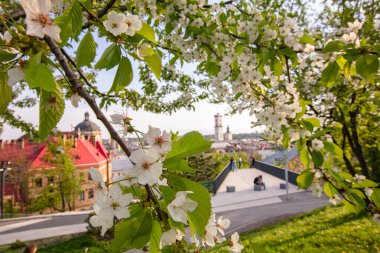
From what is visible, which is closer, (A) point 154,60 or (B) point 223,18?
(A) point 154,60

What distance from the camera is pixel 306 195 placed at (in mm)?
14250

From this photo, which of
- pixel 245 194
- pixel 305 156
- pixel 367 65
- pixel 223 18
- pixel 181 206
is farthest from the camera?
pixel 245 194

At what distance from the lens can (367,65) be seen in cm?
136

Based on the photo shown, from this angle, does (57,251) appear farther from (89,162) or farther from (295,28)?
(89,162)

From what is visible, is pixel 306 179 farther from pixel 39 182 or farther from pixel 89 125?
pixel 39 182

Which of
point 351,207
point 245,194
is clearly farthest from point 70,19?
point 245,194

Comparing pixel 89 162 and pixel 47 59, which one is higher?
pixel 47 59

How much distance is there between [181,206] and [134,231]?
5.9 inches

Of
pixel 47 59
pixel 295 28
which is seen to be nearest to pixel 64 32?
pixel 47 59

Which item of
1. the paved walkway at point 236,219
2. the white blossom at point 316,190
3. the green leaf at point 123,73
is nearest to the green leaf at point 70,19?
the green leaf at point 123,73

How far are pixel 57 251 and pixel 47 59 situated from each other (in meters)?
9.49

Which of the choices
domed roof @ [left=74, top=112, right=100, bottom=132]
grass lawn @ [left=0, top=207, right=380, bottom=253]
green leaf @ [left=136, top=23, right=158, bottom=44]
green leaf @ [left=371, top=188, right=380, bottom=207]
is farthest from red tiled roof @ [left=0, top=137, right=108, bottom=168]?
green leaf @ [left=136, top=23, right=158, bottom=44]

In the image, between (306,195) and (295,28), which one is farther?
(306,195)

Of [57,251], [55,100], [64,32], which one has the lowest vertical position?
[57,251]
